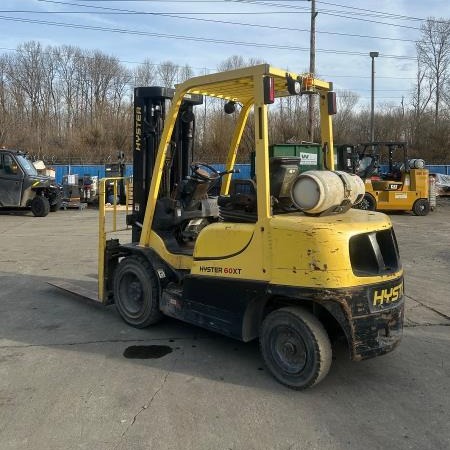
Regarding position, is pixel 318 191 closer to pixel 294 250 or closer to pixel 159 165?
pixel 294 250

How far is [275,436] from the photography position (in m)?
3.51

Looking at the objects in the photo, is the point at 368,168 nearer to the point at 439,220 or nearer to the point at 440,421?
the point at 439,220

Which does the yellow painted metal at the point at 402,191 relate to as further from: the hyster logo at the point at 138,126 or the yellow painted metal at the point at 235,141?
the hyster logo at the point at 138,126

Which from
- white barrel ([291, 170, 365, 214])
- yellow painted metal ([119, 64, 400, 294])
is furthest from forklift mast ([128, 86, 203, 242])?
white barrel ([291, 170, 365, 214])

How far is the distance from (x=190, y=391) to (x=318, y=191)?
1.93m

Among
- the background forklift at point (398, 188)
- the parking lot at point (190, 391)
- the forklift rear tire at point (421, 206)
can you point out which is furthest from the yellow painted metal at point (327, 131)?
the forklift rear tire at point (421, 206)

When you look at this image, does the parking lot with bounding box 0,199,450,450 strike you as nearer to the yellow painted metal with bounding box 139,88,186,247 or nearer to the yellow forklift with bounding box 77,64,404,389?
the yellow forklift with bounding box 77,64,404,389

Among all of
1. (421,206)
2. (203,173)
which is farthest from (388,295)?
(421,206)

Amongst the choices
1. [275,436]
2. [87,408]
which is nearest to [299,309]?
[275,436]

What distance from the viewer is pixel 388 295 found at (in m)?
4.25

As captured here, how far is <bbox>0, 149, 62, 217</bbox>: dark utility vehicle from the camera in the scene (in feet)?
60.5

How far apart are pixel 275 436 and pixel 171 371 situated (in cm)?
136

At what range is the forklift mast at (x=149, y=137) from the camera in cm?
604

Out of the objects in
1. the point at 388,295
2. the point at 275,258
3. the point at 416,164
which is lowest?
the point at 388,295
